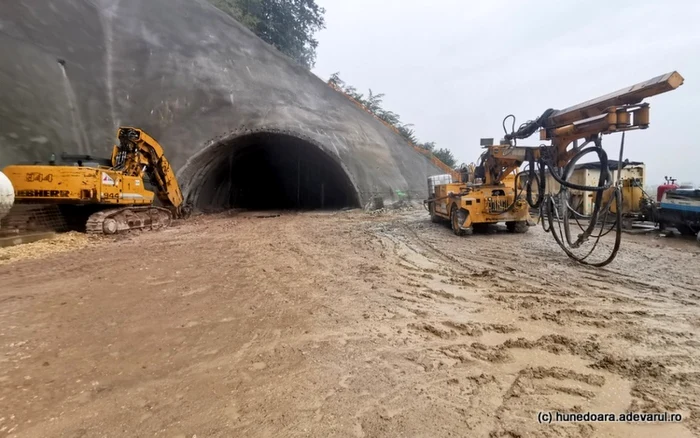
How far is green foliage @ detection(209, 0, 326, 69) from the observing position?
26.7 meters

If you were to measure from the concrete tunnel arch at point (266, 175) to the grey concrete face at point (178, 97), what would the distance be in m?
0.11

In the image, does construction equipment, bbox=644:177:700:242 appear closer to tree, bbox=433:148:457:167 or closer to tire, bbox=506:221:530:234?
tire, bbox=506:221:530:234

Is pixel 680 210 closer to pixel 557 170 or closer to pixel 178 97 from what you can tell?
pixel 557 170

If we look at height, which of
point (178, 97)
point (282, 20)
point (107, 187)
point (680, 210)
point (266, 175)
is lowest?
point (680, 210)

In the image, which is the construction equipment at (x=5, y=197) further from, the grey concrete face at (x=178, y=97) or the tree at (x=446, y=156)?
the tree at (x=446, y=156)

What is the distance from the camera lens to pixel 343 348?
332 centimetres

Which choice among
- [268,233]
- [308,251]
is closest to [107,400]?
[308,251]

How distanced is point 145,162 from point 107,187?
7.45 ft

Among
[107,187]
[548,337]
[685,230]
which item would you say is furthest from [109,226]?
[685,230]

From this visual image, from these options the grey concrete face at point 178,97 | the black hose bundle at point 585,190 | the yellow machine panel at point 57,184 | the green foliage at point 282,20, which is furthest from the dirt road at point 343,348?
the green foliage at point 282,20

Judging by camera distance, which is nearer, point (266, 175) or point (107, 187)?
point (107, 187)

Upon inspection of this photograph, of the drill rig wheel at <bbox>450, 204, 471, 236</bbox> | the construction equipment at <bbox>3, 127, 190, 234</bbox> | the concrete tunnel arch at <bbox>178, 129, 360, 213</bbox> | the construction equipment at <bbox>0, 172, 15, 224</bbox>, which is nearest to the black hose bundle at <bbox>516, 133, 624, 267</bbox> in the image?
the drill rig wheel at <bbox>450, 204, 471, 236</bbox>

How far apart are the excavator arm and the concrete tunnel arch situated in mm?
1962

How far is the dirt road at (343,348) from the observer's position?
2348 millimetres
